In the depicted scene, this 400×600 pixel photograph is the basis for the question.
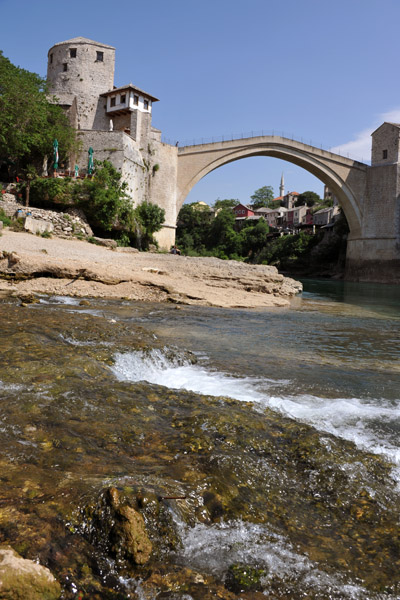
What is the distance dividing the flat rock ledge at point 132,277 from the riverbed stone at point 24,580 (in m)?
7.58

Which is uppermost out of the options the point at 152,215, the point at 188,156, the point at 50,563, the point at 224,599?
the point at 188,156

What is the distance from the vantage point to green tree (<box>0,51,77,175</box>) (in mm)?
23250

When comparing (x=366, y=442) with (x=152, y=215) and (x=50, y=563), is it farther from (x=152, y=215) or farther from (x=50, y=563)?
(x=152, y=215)

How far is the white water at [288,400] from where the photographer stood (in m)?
3.40

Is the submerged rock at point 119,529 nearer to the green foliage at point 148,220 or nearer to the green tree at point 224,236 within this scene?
the green foliage at point 148,220

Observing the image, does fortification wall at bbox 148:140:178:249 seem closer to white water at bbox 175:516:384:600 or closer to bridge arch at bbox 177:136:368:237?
bridge arch at bbox 177:136:368:237

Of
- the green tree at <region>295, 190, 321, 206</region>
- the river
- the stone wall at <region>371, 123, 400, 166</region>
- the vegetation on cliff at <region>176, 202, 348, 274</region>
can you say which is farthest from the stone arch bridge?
the green tree at <region>295, 190, 321, 206</region>

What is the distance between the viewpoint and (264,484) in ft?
8.20

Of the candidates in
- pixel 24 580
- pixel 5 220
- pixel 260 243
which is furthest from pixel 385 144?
pixel 24 580

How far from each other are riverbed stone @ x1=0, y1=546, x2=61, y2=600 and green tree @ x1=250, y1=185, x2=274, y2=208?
95.0 m

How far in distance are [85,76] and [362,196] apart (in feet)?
84.7

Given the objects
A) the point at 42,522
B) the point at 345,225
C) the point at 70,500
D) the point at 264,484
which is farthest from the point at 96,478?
the point at 345,225

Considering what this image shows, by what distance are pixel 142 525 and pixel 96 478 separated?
0.41 m

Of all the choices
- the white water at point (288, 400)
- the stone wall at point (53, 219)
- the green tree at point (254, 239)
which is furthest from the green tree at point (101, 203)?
the green tree at point (254, 239)
